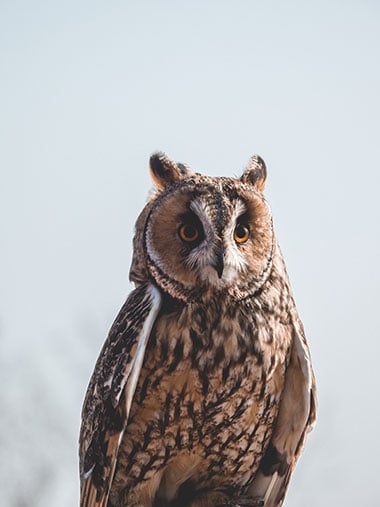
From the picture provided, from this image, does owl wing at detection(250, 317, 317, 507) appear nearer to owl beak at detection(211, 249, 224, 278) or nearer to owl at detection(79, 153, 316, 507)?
owl at detection(79, 153, 316, 507)

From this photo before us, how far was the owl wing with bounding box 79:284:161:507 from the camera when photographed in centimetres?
452

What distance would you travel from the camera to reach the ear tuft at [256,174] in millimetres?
4801

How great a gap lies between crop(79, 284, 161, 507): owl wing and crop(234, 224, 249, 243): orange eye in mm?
461

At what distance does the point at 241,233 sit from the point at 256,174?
1.38 feet

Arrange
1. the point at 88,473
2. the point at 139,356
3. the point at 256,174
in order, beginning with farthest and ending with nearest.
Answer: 1. the point at 256,174
2. the point at 88,473
3. the point at 139,356

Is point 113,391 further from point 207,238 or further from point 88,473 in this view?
point 207,238

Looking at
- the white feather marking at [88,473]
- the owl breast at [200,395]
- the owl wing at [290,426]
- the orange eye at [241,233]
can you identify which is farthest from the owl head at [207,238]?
the white feather marking at [88,473]

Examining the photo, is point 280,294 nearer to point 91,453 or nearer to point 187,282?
point 187,282

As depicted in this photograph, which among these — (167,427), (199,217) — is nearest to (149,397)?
(167,427)

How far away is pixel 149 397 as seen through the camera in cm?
Result: 459

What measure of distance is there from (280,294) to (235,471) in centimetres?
88

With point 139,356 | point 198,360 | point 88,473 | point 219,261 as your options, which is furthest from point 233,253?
point 88,473

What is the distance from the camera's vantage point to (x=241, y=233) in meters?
4.55

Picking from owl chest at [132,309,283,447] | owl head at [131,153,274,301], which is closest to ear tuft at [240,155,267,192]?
owl head at [131,153,274,301]
